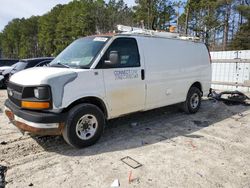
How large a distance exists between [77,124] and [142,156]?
130cm

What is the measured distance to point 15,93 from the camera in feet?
14.8

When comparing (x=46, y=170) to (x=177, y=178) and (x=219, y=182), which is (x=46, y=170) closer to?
(x=177, y=178)

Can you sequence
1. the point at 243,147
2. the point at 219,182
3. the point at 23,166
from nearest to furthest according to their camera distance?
the point at 219,182 < the point at 23,166 < the point at 243,147

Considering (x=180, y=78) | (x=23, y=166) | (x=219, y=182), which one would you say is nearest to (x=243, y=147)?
(x=219, y=182)

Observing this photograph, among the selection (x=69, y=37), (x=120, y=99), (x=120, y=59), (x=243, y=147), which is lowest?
(x=243, y=147)

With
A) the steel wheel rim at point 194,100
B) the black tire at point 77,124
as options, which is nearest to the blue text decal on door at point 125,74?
the black tire at point 77,124

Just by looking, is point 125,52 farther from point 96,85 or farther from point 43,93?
point 43,93

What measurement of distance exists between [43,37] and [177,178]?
58292 mm

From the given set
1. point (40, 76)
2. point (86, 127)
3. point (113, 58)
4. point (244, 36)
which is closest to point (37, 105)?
point (40, 76)

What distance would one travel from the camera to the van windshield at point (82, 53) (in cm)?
470

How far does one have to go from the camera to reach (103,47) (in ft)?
15.7

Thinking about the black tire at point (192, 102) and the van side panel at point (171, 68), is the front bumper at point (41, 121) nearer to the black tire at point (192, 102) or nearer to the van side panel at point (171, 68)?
the van side panel at point (171, 68)

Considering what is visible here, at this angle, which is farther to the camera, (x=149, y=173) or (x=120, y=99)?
(x=120, y=99)

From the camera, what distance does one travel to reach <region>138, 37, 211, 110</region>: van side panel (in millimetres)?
5652
